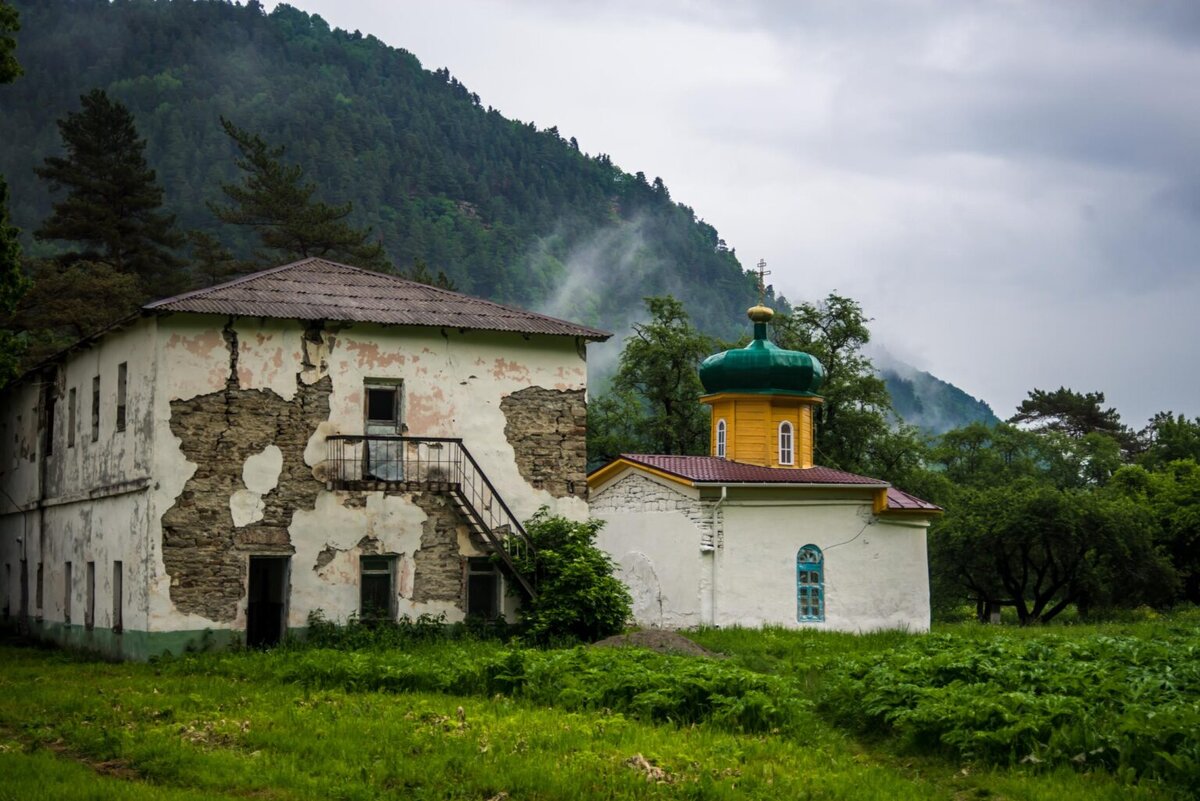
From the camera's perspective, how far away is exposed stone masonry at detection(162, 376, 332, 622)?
74.1ft

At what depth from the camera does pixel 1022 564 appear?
145ft

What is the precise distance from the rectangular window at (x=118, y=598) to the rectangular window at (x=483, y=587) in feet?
19.4

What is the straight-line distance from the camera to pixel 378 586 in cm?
2400

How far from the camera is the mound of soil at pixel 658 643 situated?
854 inches

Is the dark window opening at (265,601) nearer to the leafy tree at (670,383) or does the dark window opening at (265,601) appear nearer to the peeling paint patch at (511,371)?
the peeling paint patch at (511,371)

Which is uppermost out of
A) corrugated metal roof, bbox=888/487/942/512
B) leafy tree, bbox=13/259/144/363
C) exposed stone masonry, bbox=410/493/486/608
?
leafy tree, bbox=13/259/144/363

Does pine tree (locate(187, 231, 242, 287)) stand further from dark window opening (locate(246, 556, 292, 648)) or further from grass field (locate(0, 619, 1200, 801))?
grass field (locate(0, 619, 1200, 801))

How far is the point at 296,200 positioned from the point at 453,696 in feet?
140

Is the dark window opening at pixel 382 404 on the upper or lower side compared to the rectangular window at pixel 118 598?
upper

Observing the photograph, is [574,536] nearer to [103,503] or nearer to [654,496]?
[654,496]

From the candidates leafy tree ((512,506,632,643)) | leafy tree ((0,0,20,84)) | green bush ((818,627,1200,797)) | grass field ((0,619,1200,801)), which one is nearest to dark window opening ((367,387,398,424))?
leafy tree ((512,506,632,643))

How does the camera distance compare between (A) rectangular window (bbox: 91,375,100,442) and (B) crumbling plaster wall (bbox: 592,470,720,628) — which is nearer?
(A) rectangular window (bbox: 91,375,100,442)

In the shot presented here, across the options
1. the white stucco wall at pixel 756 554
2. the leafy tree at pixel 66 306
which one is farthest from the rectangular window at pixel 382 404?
the leafy tree at pixel 66 306

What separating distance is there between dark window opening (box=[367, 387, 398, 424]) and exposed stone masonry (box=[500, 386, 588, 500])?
2.01 meters
